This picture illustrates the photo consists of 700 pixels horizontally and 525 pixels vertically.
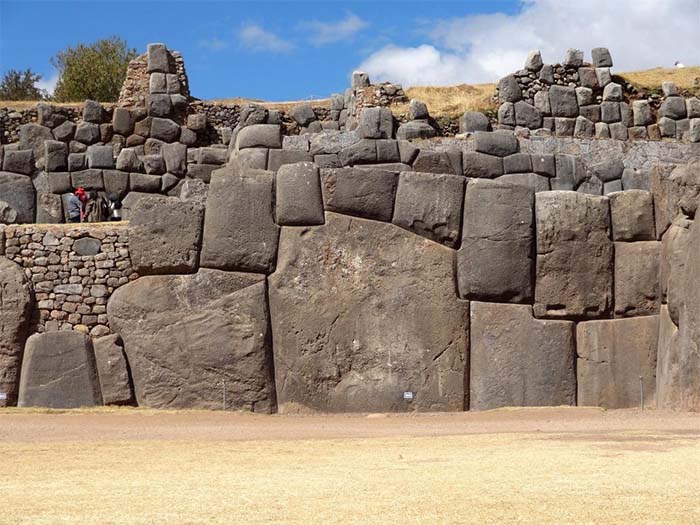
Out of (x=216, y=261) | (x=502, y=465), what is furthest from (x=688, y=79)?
(x=502, y=465)

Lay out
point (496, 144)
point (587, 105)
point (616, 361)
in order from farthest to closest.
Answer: point (587, 105), point (496, 144), point (616, 361)

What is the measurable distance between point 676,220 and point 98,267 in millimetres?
8996

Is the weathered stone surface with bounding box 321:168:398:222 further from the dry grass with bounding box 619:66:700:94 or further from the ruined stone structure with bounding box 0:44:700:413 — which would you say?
the dry grass with bounding box 619:66:700:94

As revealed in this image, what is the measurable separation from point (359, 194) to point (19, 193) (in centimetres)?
1504

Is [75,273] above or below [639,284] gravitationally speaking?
above

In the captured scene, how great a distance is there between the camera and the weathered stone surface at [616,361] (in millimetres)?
17812

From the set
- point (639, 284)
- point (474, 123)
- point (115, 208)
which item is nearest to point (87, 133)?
point (115, 208)

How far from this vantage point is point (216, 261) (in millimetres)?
17750

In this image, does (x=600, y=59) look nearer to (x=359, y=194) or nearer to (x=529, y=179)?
(x=529, y=179)

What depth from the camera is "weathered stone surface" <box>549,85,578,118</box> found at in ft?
108

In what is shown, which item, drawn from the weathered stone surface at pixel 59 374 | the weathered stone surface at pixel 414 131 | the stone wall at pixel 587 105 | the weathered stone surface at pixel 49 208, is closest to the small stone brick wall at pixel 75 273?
the weathered stone surface at pixel 59 374

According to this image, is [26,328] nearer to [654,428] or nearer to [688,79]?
[654,428]

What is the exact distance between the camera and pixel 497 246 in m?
17.8

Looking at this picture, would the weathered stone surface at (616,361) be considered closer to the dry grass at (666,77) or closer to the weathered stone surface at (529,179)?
the weathered stone surface at (529,179)
